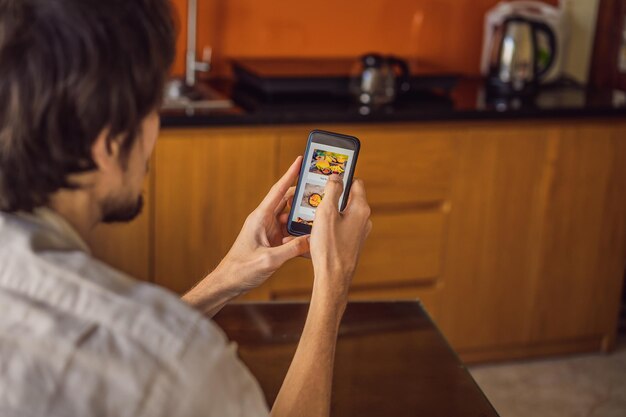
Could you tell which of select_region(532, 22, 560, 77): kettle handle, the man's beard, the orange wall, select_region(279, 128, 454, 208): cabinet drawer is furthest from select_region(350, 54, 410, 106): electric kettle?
the man's beard

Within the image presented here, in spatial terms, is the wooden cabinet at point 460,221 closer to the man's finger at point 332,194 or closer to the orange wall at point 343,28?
the orange wall at point 343,28

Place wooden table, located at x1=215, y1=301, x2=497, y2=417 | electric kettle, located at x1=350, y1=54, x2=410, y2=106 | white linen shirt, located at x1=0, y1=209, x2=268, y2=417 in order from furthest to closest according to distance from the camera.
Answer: electric kettle, located at x1=350, y1=54, x2=410, y2=106 < wooden table, located at x1=215, y1=301, x2=497, y2=417 < white linen shirt, located at x1=0, y1=209, x2=268, y2=417

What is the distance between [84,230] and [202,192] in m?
1.48

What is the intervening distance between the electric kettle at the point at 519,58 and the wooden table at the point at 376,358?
1.58 meters

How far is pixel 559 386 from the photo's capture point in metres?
2.84

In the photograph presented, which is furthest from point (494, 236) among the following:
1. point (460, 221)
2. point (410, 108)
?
point (410, 108)

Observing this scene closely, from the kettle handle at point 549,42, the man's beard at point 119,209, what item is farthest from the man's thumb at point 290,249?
the kettle handle at point 549,42

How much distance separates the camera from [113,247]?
242 cm

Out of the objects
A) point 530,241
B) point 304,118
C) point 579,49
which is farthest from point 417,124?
point 579,49

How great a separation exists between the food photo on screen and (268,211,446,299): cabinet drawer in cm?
116

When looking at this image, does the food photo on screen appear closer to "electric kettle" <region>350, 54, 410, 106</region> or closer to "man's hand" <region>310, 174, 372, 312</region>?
"man's hand" <region>310, 174, 372, 312</region>

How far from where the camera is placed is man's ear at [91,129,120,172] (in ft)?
2.97

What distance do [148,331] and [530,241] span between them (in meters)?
2.14

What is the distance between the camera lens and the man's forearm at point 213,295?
1.31 meters
